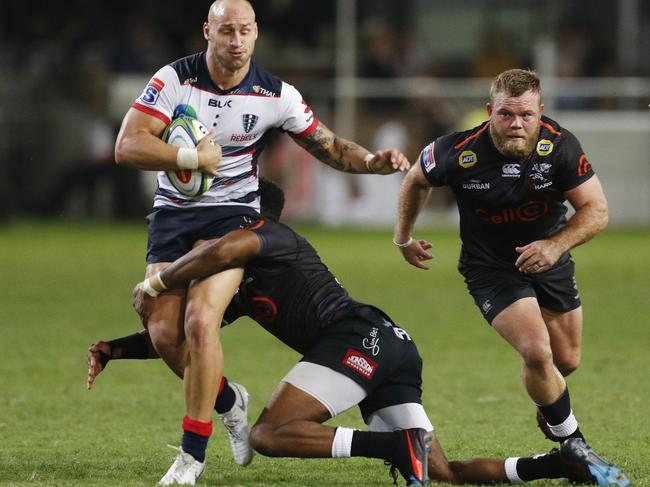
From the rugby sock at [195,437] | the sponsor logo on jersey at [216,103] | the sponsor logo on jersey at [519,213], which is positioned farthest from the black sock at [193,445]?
the sponsor logo on jersey at [519,213]

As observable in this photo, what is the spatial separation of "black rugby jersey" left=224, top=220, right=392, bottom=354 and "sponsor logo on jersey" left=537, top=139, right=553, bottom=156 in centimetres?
118

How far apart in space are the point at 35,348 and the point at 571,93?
53.0 ft

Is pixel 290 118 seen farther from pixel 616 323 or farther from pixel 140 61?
pixel 140 61

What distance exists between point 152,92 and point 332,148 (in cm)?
114

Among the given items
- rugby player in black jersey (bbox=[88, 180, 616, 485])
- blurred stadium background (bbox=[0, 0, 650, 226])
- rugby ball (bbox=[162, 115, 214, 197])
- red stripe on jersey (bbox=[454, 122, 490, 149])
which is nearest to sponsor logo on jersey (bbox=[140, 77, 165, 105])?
rugby ball (bbox=[162, 115, 214, 197])

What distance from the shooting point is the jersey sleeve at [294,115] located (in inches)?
276

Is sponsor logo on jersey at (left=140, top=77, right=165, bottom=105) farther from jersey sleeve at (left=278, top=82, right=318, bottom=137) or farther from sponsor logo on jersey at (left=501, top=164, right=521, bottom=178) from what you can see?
sponsor logo on jersey at (left=501, top=164, right=521, bottom=178)

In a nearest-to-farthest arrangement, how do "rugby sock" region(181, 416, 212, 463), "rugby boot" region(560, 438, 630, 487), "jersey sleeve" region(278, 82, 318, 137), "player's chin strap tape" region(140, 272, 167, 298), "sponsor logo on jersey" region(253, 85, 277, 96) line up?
1. "rugby boot" region(560, 438, 630, 487)
2. "rugby sock" region(181, 416, 212, 463)
3. "player's chin strap tape" region(140, 272, 167, 298)
4. "sponsor logo on jersey" region(253, 85, 277, 96)
5. "jersey sleeve" region(278, 82, 318, 137)

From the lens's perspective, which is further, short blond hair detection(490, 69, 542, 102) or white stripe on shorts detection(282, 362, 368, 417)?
short blond hair detection(490, 69, 542, 102)

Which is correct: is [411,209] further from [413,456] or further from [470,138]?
[413,456]

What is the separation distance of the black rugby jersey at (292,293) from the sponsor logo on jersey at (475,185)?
0.85m

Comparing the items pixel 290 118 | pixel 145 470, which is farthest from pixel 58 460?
pixel 290 118

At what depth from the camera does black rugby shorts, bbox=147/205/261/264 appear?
6801 millimetres

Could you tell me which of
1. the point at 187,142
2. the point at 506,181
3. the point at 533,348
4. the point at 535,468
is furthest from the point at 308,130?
the point at 535,468
